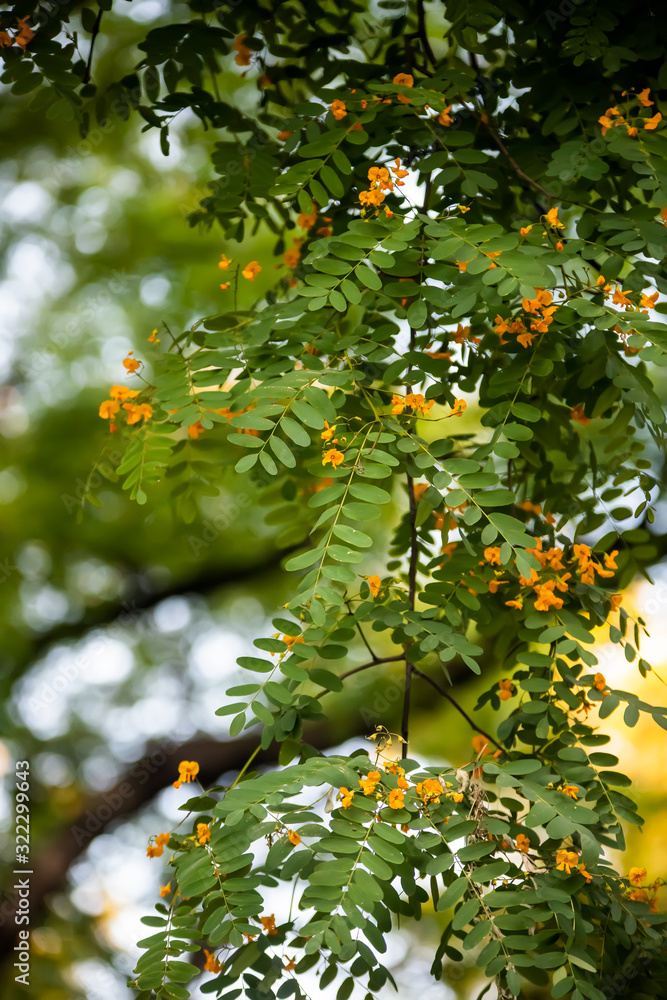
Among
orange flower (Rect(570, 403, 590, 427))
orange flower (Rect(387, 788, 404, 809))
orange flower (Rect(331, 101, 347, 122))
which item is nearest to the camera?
orange flower (Rect(387, 788, 404, 809))

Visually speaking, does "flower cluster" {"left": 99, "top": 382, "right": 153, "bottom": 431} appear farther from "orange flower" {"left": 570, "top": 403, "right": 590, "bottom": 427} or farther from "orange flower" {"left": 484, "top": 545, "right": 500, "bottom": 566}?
"orange flower" {"left": 570, "top": 403, "right": 590, "bottom": 427}

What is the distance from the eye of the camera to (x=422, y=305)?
38.6 inches

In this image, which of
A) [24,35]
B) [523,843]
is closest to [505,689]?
[523,843]

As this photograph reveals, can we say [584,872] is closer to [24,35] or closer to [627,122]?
[627,122]

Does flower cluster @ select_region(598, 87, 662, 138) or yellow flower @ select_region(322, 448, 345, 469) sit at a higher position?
flower cluster @ select_region(598, 87, 662, 138)

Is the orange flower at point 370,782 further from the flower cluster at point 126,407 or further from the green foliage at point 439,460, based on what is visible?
the flower cluster at point 126,407

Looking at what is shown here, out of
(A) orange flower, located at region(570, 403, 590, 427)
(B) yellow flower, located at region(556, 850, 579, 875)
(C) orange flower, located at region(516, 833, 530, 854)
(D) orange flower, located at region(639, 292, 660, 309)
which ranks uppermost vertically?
(A) orange flower, located at region(570, 403, 590, 427)

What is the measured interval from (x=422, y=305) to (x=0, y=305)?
10.1 feet

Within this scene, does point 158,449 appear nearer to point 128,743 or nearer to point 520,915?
point 520,915

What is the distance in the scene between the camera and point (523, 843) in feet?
3.09

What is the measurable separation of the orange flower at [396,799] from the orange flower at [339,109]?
2.83ft

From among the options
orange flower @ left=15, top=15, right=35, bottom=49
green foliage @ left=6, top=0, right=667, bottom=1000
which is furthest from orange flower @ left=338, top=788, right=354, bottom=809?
→ orange flower @ left=15, top=15, right=35, bottom=49

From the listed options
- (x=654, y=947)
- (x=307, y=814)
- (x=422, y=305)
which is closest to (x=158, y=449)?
(x=422, y=305)

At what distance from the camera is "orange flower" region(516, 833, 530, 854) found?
0.94 metres
